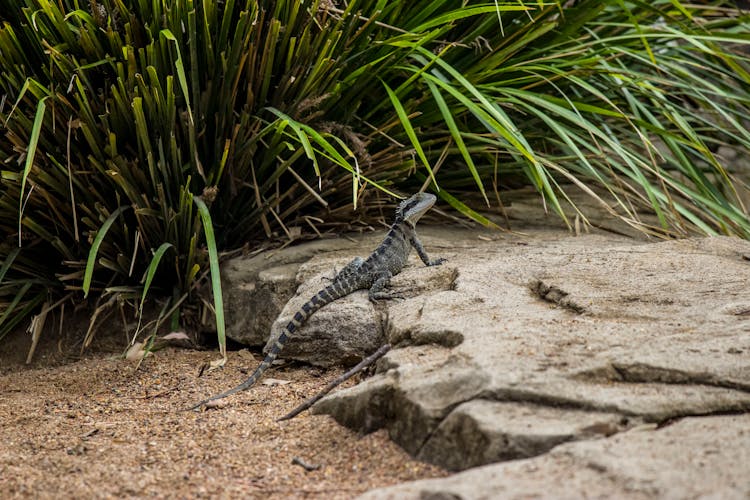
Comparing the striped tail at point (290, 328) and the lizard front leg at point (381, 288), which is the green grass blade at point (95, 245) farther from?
the lizard front leg at point (381, 288)

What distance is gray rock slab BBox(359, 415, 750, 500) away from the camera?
1907 mm

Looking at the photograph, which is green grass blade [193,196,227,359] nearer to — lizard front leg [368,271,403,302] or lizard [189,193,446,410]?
lizard [189,193,446,410]

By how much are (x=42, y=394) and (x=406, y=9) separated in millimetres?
2933

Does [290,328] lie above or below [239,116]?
below

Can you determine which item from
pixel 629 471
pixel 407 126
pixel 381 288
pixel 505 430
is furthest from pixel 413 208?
pixel 629 471

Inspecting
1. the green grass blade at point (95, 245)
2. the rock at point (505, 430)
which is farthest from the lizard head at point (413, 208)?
the rock at point (505, 430)

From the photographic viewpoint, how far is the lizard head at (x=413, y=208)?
14.6 feet

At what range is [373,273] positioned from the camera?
159 inches

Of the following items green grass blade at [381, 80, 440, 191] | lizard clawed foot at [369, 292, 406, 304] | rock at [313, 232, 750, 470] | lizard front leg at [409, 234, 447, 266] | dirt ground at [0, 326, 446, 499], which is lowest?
dirt ground at [0, 326, 446, 499]

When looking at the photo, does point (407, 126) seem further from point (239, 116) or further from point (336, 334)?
point (336, 334)

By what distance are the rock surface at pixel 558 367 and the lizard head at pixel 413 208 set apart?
486 mm

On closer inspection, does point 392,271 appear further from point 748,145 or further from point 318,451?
point 748,145

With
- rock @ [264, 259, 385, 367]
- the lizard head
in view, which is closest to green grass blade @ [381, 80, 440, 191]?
the lizard head

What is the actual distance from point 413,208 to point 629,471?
2621 mm
